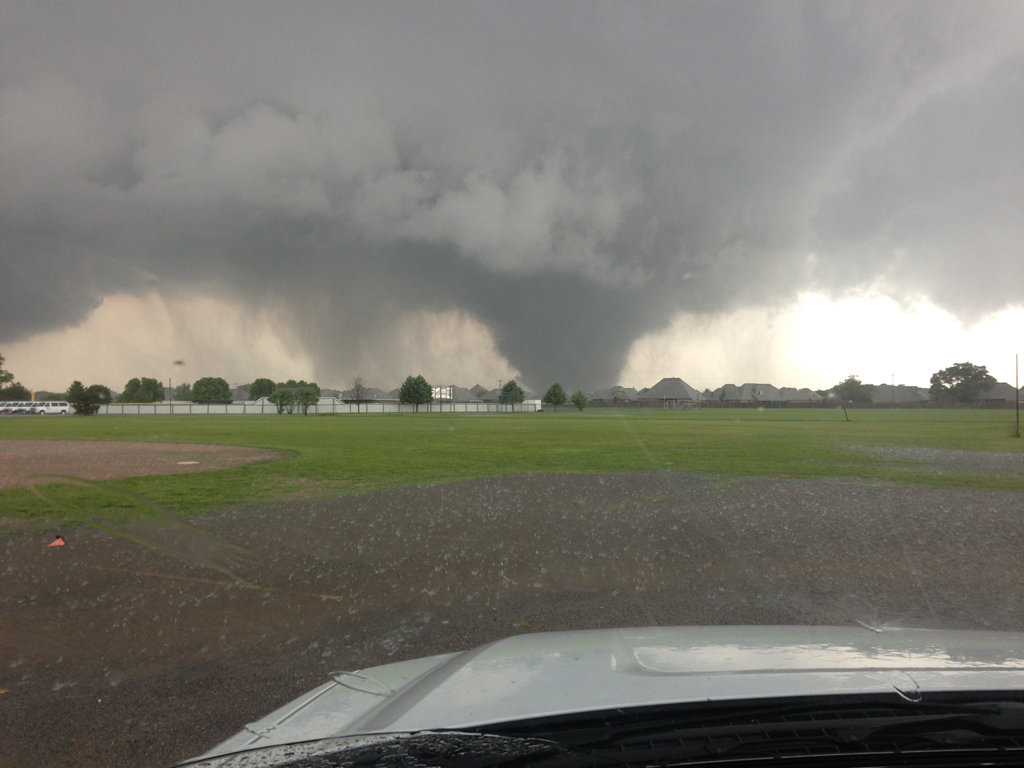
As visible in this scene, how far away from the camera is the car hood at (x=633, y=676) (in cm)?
192

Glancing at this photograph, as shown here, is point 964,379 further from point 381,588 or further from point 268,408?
point 268,408

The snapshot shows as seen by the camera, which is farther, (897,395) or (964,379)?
(897,395)

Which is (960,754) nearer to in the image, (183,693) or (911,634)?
(911,634)

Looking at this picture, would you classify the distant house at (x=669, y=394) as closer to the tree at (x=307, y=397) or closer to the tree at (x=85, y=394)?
the tree at (x=307, y=397)

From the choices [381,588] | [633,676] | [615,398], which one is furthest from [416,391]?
[633,676]

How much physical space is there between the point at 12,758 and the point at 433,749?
2.93 metres

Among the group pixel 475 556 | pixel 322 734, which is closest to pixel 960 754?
pixel 322 734

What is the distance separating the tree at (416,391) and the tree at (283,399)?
Answer: 26.9m

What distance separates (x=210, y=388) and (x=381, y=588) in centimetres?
8958

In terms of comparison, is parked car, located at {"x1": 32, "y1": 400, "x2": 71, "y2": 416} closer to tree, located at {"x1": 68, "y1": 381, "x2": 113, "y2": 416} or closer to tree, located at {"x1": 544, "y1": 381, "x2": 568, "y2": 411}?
tree, located at {"x1": 68, "y1": 381, "x2": 113, "y2": 416}

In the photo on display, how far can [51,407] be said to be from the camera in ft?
255

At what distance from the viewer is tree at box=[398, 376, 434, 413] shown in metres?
128

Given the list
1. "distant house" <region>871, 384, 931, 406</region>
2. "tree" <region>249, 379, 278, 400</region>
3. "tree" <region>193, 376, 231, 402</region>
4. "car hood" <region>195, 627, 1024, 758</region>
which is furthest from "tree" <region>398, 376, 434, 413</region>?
"car hood" <region>195, 627, 1024, 758</region>

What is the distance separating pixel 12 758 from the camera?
3.20 m
